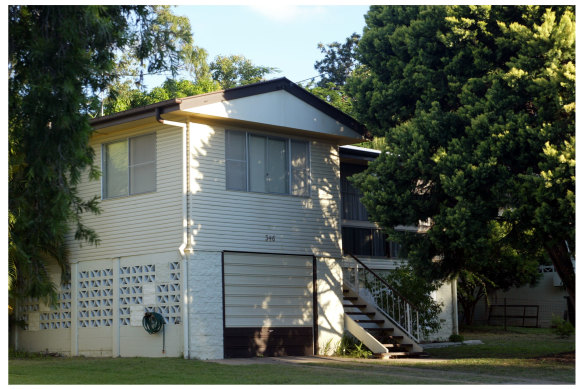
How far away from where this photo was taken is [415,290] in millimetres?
22000

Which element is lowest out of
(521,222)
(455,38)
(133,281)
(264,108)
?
(133,281)

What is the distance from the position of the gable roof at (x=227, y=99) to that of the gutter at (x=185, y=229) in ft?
1.41

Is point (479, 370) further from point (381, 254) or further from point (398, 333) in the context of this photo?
point (381, 254)

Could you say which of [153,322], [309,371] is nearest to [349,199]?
[153,322]

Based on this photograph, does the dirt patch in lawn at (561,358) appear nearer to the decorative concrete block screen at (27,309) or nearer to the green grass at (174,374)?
the green grass at (174,374)

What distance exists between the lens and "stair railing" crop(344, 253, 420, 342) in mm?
21141

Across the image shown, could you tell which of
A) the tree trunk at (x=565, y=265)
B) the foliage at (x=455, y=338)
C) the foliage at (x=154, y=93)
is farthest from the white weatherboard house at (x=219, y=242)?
the foliage at (x=154, y=93)

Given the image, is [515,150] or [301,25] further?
[301,25]

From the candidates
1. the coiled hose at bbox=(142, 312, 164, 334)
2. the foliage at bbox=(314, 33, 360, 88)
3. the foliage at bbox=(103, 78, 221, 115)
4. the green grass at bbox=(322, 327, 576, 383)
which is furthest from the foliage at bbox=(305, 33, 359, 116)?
the coiled hose at bbox=(142, 312, 164, 334)

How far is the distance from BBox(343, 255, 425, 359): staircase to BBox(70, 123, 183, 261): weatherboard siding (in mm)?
5520

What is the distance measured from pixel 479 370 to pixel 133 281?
26.8ft

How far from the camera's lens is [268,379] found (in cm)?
1377

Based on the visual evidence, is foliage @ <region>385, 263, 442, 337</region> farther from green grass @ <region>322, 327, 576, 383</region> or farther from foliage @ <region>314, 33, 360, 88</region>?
foliage @ <region>314, 33, 360, 88</region>
